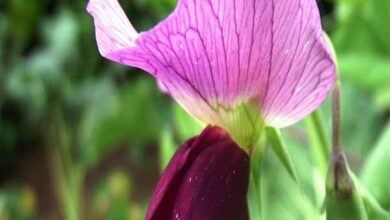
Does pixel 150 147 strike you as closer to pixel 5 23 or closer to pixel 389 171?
pixel 5 23

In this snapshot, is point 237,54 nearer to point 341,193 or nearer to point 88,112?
point 341,193

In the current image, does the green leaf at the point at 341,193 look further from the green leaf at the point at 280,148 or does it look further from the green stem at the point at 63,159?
the green stem at the point at 63,159

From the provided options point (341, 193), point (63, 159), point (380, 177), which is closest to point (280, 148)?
point (341, 193)

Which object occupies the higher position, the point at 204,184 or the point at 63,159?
the point at 204,184

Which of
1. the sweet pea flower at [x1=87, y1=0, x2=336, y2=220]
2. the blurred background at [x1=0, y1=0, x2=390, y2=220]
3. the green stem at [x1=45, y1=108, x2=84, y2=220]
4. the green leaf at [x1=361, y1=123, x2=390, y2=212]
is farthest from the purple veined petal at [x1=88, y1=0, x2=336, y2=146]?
the green stem at [x1=45, y1=108, x2=84, y2=220]

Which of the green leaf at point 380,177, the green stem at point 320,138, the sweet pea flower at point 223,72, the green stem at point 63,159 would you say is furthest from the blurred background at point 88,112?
the sweet pea flower at point 223,72

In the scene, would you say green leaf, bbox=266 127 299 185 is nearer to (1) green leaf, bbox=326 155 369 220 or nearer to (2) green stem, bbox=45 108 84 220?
(1) green leaf, bbox=326 155 369 220

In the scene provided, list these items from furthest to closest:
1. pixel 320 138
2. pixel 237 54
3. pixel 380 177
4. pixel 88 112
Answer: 1. pixel 88 112
2. pixel 380 177
3. pixel 320 138
4. pixel 237 54
